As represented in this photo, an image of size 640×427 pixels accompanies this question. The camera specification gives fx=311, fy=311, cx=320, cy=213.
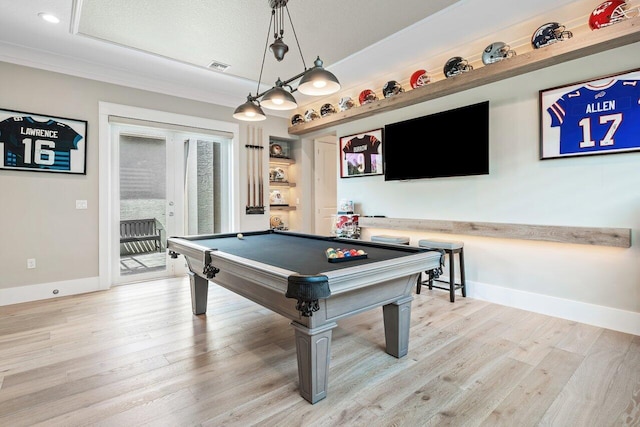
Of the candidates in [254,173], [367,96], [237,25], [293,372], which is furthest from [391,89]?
[293,372]

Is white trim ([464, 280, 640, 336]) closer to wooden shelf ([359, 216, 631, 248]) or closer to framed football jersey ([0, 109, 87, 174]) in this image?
wooden shelf ([359, 216, 631, 248])

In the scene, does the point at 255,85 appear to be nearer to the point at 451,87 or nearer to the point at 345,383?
the point at 451,87

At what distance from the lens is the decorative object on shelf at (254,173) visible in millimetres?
5422

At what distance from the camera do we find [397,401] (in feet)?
5.74

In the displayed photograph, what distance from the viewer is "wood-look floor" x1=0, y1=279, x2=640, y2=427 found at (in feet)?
5.37

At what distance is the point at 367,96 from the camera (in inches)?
175

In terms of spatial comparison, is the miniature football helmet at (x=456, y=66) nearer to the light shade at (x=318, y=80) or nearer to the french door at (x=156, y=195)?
the light shade at (x=318, y=80)

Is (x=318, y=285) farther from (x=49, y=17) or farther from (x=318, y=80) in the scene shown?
(x=49, y=17)

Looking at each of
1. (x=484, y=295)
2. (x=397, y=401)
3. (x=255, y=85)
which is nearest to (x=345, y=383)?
(x=397, y=401)

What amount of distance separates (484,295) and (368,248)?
195 cm

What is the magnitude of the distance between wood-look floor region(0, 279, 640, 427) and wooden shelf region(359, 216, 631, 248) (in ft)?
2.53

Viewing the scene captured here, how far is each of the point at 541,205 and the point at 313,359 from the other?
2801 mm

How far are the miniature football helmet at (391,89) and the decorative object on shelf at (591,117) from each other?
1611mm

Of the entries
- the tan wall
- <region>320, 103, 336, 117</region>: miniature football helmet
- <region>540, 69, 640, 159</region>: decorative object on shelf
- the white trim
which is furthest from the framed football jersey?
<region>540, 69, 640, 159</region>: decorative object on shelf
